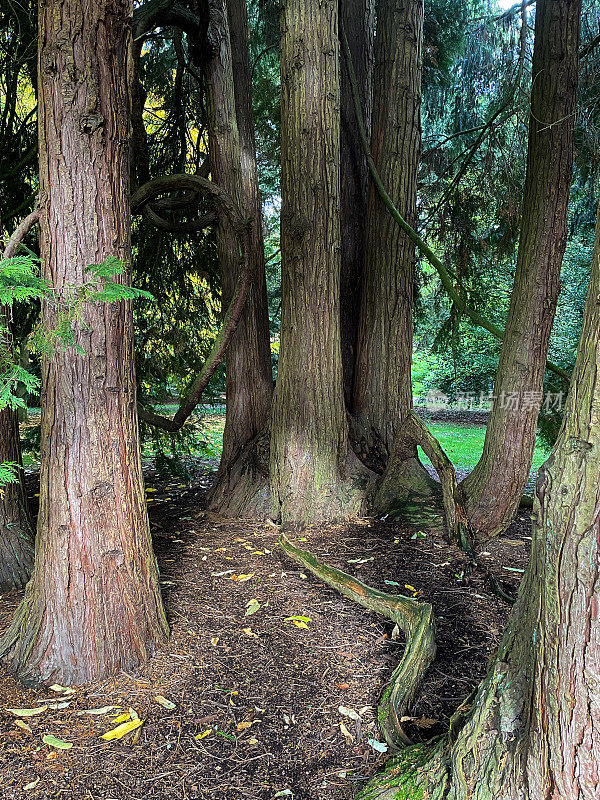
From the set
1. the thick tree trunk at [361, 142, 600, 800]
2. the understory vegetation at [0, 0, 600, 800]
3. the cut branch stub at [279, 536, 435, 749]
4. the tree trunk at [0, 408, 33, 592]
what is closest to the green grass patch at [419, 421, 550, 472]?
the understory vegetation at [0, 0, 600, 800]

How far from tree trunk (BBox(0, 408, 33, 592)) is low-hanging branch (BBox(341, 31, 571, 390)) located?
9.79 ft

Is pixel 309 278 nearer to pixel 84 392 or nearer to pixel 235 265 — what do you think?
pixel 235 265

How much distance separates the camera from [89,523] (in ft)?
9.02

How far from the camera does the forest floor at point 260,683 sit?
7.20ft

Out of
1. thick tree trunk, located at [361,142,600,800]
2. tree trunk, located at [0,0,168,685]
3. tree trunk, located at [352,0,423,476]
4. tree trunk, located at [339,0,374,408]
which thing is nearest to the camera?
thick tree trunk, located at [361,142,600,800]

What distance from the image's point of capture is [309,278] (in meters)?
4.54

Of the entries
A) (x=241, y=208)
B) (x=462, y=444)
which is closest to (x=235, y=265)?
(x=241, y=208)

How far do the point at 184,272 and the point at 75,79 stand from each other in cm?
331

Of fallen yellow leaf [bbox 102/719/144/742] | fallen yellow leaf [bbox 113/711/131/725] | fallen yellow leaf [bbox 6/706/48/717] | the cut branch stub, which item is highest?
the cut branch stub

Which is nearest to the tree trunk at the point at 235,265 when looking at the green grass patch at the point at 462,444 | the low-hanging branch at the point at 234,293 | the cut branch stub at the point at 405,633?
the low-hanging branch at the point at 234,293

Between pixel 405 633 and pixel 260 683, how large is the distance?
2.49 ft

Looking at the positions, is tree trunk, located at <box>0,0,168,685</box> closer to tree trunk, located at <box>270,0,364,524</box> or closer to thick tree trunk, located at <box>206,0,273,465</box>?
tree trunk, located at <box>270,0,364,524</box>

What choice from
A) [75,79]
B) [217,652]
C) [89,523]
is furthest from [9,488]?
[75,79]

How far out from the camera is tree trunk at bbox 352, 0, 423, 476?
5121 mm
